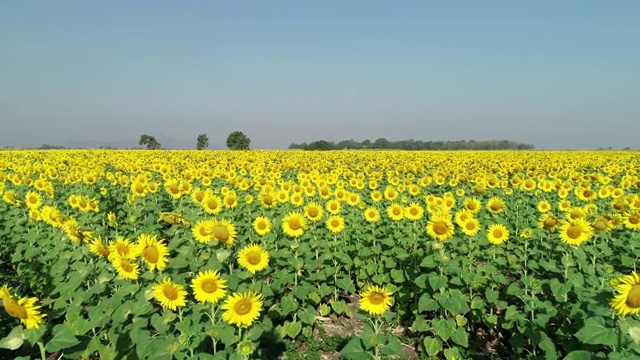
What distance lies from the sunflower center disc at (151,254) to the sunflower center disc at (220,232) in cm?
60

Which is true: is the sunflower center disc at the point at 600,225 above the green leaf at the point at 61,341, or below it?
above

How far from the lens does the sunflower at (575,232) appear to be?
5.14 meters

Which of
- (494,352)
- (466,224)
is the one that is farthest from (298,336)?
(466,224)

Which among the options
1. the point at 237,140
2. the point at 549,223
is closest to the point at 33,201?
the point at 549,223

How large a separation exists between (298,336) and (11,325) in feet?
13.4

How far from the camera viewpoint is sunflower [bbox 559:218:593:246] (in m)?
5.14

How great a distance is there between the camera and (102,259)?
4789 millimetres

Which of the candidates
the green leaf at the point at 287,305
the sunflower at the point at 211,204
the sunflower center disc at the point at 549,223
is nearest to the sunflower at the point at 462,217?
the sunflower center disc at the point at 549,223

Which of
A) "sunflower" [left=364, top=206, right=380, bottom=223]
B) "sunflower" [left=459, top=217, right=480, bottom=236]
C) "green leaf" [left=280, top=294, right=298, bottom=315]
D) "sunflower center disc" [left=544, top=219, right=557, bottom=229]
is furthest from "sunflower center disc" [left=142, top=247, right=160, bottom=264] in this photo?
"sunflower center disc" [left=544, top=219, right=557, bottom=229]

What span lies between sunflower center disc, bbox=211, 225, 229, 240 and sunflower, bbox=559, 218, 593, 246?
4509mm

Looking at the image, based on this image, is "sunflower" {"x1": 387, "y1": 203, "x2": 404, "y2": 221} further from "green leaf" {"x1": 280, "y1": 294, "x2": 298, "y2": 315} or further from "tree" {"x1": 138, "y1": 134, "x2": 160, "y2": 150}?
"tree" {"x1": 138, "y1": 134, "x2": 160, "y2": 150}

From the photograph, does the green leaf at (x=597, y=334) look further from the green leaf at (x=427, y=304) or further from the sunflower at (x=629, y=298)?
the green leaf at (x=427, y=304)

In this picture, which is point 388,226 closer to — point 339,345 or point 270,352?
point 339,345

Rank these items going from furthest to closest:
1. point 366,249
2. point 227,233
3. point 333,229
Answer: point 333,229
point 366,249
point 227,233
